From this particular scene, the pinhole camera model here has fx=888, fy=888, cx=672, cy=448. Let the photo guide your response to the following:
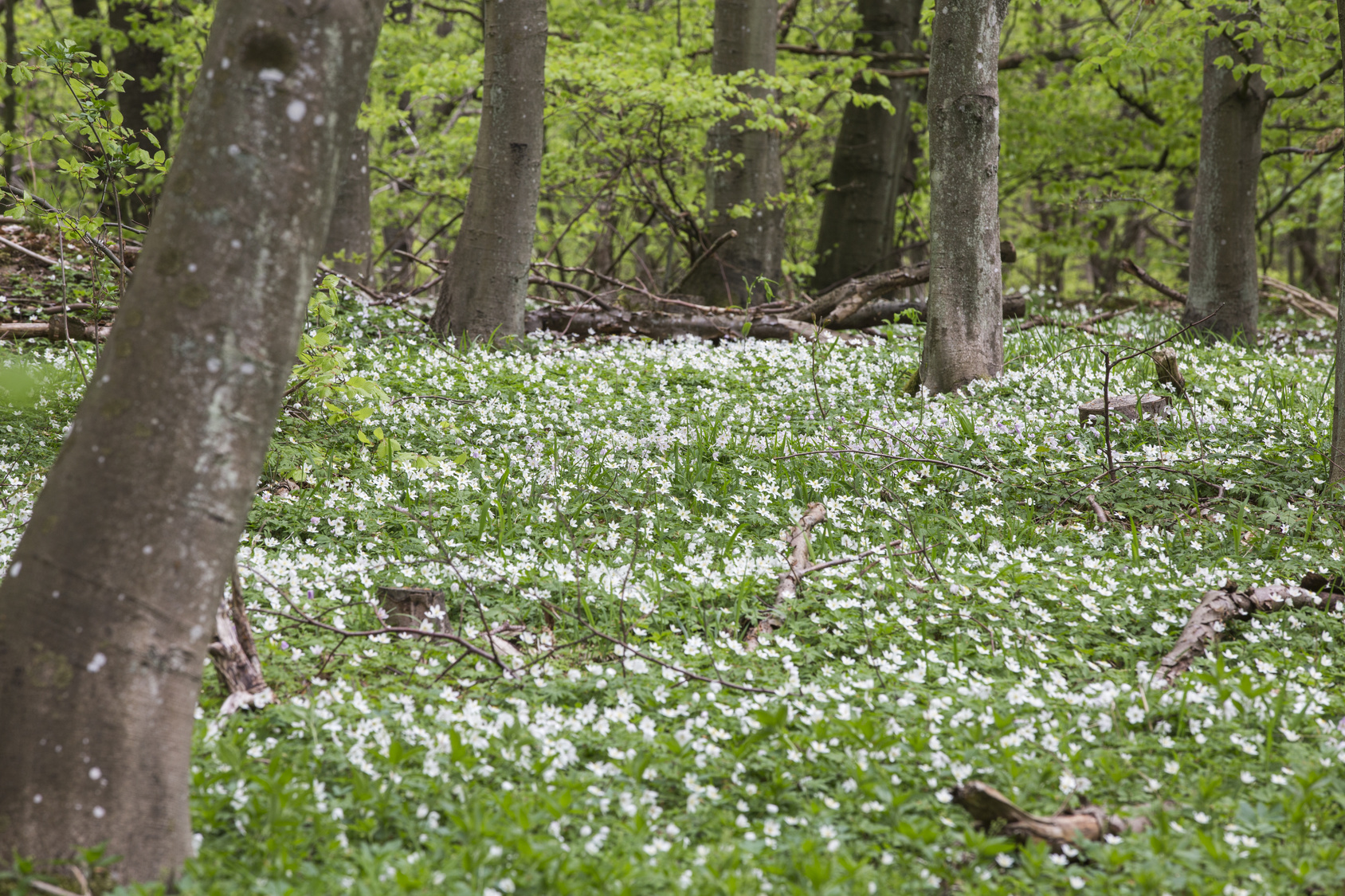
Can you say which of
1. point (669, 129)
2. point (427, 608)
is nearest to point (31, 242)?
point (669, 129)

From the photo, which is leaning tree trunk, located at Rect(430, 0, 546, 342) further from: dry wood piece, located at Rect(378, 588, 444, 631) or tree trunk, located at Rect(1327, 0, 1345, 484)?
tree trunk, located at Rect(1327, 0, 1345, 484)

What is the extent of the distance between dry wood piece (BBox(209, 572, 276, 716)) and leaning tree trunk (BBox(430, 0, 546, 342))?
606 centimetres

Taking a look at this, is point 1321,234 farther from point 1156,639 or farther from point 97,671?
point 97,671

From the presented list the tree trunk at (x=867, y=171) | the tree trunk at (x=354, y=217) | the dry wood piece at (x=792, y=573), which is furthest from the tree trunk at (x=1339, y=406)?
the tree trunk at (x=354, y=217)

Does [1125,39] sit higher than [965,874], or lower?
higher

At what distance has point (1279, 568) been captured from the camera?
4738 mm

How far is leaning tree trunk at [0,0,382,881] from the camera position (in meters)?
2.21

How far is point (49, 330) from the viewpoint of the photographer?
817 centimetres

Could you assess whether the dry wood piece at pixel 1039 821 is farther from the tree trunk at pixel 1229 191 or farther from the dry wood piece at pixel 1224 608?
the tree trunk at pixel 1229 191

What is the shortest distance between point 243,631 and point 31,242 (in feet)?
30.7

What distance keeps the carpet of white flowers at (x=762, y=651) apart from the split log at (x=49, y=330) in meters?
1.65

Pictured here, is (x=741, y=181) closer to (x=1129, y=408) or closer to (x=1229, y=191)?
(x=1229, y=191)

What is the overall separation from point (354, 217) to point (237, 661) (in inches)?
444

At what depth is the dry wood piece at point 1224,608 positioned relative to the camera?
3895 mm
